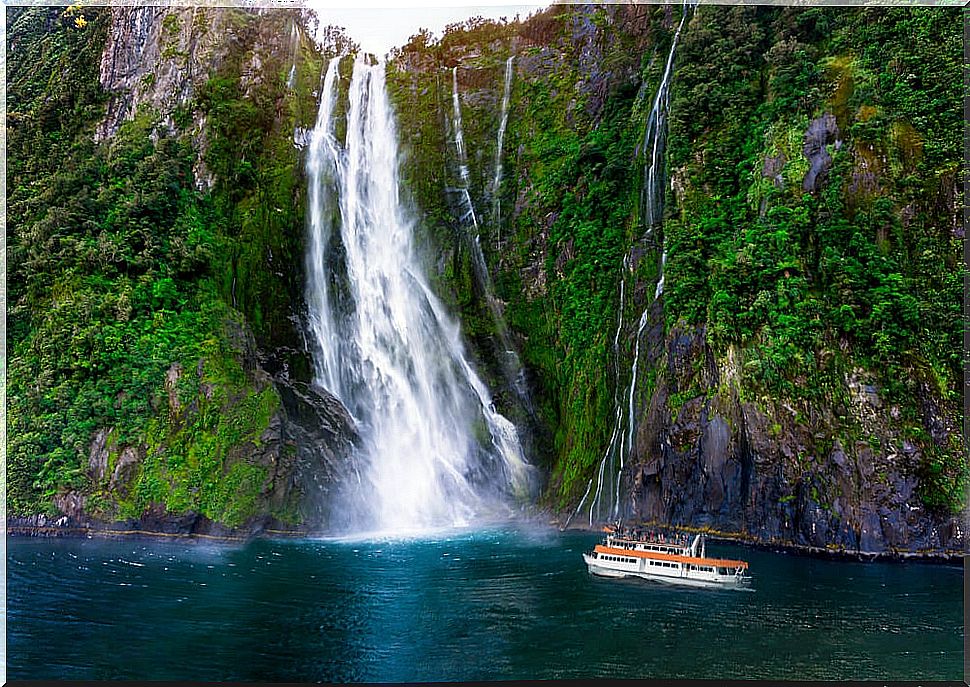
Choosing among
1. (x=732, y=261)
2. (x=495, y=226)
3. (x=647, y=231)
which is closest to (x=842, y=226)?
(x=732, y=261)

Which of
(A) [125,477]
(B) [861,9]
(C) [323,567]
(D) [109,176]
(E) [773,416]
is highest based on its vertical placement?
(B) [861,9]

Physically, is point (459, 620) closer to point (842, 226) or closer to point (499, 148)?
point (842, 226)

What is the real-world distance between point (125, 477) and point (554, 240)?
9040mm

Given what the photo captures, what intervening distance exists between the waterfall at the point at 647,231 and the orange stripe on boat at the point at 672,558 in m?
2.79

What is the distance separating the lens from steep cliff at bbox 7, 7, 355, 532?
43.7 feet

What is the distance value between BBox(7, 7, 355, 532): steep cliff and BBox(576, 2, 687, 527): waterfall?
493 cm

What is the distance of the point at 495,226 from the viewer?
16.5 meters

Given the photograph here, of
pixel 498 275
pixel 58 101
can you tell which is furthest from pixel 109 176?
pixel 498 275

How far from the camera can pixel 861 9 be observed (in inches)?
532

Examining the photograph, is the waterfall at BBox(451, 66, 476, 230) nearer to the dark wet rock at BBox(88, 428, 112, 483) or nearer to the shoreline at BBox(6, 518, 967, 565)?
the shoreline at BBox(6, 518, 967, 565)

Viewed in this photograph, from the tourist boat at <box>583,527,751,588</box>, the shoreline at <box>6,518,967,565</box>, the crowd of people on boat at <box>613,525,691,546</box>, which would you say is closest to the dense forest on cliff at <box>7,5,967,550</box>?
the shoreline at <box>6,518,967,565</box>

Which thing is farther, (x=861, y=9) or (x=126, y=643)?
(x=861, y=9)

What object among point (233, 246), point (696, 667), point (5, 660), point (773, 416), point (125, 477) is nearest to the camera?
point (696, 667)

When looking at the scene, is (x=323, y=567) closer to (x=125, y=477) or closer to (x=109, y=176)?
(x=125, y=477)
